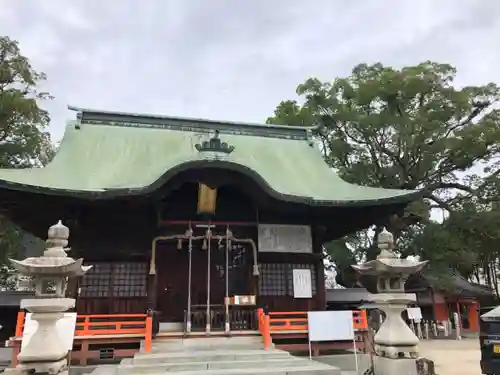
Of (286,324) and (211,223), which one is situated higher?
(211,223)

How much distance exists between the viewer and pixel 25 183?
10.1 m

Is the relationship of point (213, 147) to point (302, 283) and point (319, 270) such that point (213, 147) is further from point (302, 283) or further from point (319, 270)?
point (319, 270)

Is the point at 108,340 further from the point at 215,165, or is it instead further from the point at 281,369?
the point at 215,165

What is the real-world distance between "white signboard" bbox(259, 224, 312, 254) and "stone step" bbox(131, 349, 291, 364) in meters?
3.37

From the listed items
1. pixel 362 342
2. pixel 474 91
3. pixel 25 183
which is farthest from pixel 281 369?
pixel 474 91

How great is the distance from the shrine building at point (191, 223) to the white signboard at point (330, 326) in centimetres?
220

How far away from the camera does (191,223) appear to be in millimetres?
11828

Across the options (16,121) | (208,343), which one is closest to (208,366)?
(208,343)

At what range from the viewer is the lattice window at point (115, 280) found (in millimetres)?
11062

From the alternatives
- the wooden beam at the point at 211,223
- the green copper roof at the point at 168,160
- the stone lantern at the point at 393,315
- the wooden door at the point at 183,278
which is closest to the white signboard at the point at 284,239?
the wooden beam at the point at 211,223

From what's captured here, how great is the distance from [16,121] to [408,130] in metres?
18.7

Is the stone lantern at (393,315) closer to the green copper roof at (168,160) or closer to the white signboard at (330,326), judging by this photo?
the white signboard at (330,326)

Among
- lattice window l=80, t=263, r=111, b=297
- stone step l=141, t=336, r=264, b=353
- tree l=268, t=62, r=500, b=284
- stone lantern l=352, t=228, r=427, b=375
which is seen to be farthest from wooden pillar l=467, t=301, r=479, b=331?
lattice window l=80, t=263, r=111, b=297

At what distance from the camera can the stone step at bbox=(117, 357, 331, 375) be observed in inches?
313
